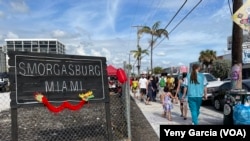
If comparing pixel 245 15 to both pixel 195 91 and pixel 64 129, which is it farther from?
pixel 64 129

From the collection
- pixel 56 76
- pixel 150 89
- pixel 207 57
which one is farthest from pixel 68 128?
pixel 207 57

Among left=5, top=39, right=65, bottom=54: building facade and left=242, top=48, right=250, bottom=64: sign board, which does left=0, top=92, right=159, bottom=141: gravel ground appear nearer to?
left=242, top=48, right=250, bottom=64: sign board

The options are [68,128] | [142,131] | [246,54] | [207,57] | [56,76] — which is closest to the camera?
[56,76]

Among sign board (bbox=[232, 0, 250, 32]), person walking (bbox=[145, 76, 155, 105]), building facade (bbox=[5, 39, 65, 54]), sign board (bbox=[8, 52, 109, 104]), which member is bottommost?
person walking (bbox=[145, 76, 155, 105])

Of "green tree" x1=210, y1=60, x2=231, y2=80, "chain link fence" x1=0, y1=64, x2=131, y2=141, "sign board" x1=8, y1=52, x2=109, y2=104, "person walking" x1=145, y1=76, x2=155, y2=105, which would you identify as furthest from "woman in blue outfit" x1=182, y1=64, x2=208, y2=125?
"green tree" x1=210, y1=60, x2=231, y2=80

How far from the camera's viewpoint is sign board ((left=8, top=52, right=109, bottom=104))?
18.7ft

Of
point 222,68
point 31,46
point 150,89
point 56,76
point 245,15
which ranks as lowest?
point 150,89

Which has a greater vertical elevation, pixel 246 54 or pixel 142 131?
pixel 246 54

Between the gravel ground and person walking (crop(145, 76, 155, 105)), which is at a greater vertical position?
person walking (crop(145, 76, 155, 105))

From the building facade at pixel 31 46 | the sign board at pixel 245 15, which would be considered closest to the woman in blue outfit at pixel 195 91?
the sign board at pixel 245 15

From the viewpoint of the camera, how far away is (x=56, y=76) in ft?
20.4

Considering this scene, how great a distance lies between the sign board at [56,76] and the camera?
5715 mm

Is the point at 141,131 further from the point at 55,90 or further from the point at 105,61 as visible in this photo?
the point at 55,90

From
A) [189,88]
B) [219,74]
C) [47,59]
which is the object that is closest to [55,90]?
[47,59]
